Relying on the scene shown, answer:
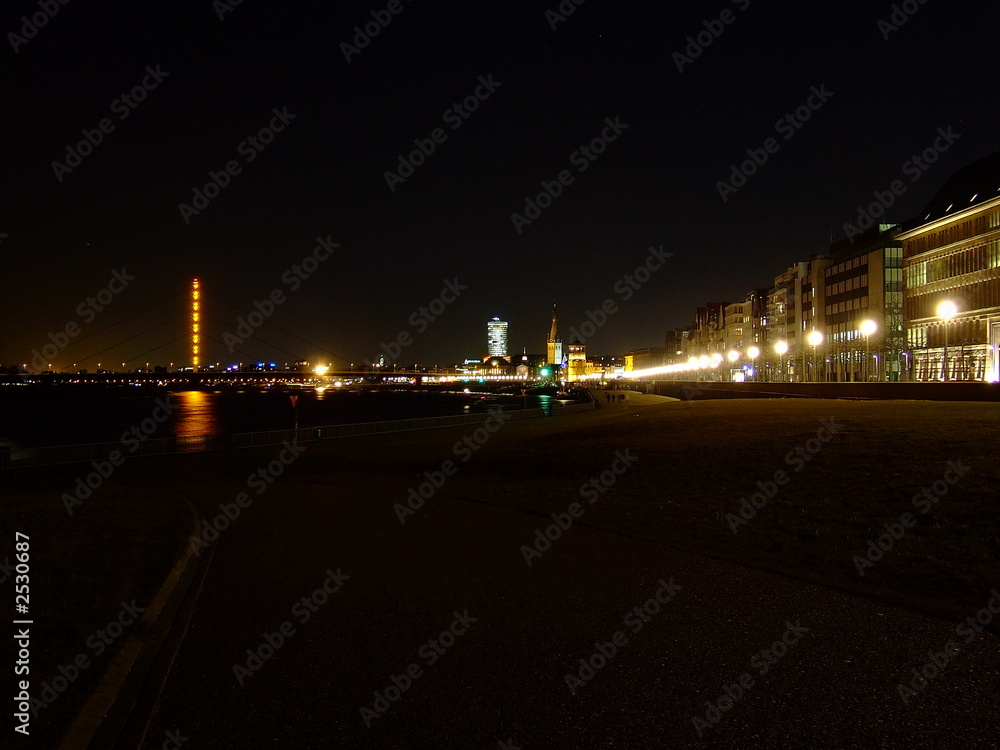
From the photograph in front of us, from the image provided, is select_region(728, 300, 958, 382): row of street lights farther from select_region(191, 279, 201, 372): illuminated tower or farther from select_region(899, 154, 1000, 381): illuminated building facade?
select_region(191, 279, 201, 372): illuminated tower

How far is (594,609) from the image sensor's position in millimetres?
8391

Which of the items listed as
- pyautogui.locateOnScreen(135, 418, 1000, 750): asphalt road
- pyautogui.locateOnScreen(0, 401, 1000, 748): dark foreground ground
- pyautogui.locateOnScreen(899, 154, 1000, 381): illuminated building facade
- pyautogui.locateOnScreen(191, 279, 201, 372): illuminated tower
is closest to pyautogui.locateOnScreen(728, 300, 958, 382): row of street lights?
pyautogui.locateOnScreen(899, 154, 1000, 381): illuminated building facade

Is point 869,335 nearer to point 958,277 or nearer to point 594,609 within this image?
point 958,277

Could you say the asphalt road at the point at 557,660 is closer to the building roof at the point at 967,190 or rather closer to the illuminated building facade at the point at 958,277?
the illuminated building facade at the point at 958,277

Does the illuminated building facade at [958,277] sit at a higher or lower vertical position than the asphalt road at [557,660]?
higher

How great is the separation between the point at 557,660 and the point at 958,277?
58.2 metres

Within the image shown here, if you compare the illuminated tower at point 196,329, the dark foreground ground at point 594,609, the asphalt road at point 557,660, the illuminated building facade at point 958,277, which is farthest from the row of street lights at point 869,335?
the illuminated tower at point 196,329

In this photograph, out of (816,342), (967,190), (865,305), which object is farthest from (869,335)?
(865,305)

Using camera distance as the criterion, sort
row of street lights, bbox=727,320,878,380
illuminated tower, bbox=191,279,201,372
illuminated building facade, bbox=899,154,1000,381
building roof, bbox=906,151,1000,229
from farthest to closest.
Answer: illuminated tower, bbox=191,279,201,372, building roof, bbox=906,151,1000,229, illuminated building facade, bbox=899,154,1000,381, row of street lights, bbox=727,320,878,380

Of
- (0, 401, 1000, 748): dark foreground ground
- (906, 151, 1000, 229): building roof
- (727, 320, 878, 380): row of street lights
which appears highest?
(906, 151, 1000, 229): building roof

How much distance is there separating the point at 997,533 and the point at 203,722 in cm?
Answer: 1101

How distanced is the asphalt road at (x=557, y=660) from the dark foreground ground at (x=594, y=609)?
0.03 meters

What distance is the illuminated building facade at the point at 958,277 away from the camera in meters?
48.5

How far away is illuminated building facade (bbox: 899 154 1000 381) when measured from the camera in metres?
48.5
